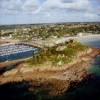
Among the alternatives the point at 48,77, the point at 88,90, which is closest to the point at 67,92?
the point at 88,90

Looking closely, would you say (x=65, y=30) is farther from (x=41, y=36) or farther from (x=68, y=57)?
(x=68, y=57)

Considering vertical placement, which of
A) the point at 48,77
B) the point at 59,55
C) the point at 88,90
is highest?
Answer: the point at 59,55

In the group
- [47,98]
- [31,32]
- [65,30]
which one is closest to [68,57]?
[31,32]

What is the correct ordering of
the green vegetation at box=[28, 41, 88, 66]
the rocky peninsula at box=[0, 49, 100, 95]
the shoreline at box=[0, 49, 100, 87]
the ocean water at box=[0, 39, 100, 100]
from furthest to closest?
1. the green vegetation at box=[28, 41, 88, 66]
2. the shoreline at box=[0, 49, 100, 87]
3. the rocky peninsula at box=[0, 49, 100, 95]
4. the ocean water at box=[0, 39, 100, 100]

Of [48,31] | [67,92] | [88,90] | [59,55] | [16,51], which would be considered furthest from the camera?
[48,31]

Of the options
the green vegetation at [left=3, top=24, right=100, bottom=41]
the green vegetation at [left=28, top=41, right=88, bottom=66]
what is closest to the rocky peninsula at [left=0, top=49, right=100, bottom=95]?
the green vegetation at [left=28, top=41, right=88, bottom=66]

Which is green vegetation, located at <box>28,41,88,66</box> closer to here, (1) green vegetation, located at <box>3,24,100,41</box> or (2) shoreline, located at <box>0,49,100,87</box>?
(2) shoreline, located at <box>0,49,100,87</box>

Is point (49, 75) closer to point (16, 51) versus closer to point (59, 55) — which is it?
point (59, 55)

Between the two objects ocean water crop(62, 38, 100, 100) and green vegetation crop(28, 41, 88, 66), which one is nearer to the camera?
ocean water crop(62, 38, 100, 100)

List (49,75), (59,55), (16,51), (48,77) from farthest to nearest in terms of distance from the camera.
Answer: (16,51) < (59,55) < (49,75) < (48,77)
